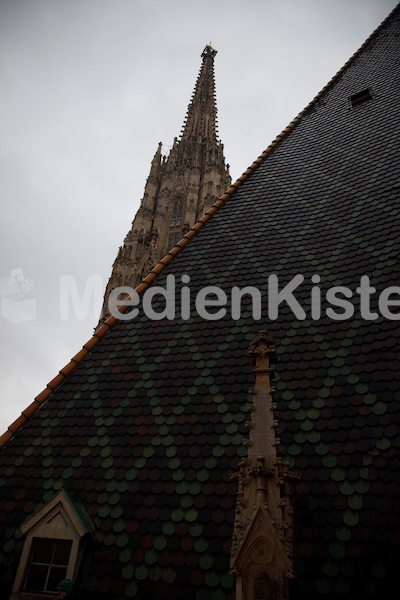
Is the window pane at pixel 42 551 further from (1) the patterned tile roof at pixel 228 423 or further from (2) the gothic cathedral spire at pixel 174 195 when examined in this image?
(2) the gothic cathedral spire at pixel 174 195

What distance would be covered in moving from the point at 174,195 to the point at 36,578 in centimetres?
2900

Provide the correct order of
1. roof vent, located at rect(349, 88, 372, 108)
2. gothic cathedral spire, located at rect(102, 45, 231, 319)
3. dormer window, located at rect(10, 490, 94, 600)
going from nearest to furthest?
dormer window, located at rect(10, 490, 94, 600) < roof vent, located at rect(349, 88, 372, 108) < gothic cathedral spire, located at rect(102, 45, 231, 319)

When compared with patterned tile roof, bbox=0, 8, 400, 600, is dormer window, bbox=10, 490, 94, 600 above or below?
below

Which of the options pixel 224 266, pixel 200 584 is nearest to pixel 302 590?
pixel 200 584

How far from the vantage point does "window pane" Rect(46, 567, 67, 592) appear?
433 cm

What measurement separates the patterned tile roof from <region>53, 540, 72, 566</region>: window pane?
0.34 meters

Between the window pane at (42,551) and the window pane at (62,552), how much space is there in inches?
3.1

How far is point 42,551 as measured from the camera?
14.9ft

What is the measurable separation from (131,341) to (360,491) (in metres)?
3.89

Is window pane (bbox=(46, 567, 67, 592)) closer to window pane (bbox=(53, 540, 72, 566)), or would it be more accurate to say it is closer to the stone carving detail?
window pane (bbox=(53, 540, 72, 566))

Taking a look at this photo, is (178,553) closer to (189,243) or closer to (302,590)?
(302,590)

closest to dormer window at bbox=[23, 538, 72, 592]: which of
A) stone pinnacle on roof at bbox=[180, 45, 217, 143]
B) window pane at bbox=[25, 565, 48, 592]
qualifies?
window pane at bbox=[25, 565, 48, 592]

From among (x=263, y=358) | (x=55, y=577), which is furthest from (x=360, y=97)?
(x=55, y=577)

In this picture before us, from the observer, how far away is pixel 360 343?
17.5 ft
